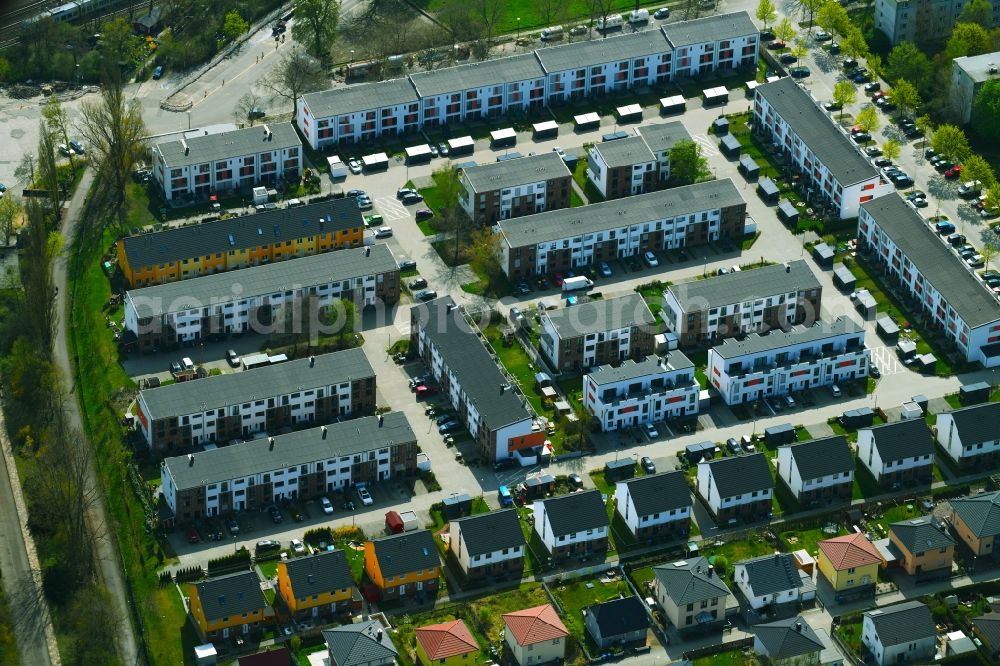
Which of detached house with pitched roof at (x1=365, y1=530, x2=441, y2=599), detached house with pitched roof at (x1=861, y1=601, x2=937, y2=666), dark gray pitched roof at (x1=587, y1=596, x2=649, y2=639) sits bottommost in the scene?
detached house with pitched roof at (x1=861, y1=601, x2=937, y2=666)

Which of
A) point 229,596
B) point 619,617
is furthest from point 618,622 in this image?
point 229,596

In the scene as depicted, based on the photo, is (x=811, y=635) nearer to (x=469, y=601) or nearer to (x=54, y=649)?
(x=469, y=601)

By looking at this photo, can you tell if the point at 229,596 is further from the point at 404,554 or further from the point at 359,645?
the point at 404,554

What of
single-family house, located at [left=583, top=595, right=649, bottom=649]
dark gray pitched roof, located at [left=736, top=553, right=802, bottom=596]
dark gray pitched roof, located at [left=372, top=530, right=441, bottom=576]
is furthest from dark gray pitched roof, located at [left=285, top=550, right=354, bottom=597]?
dark gray pitched roof, located at [left=736, top=553, right=802, bottom=596]

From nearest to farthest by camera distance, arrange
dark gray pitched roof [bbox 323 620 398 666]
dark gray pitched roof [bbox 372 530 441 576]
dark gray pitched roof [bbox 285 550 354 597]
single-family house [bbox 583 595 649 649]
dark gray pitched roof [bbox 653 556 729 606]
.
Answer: dark gray pitched roof [bbox 323 620 398 666], single-family house [bbox 583 595 649 649], dark gray pitched roof [bbox 653 556 729 606], dark gray pitched roof [bbox 285 550 354 597], dark gray pitched roof [bbox 372 530 441 576]

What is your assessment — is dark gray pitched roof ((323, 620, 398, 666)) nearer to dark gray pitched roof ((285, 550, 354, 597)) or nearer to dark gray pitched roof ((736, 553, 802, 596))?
dark gray pitched roof ((285, 550, 354, 597))

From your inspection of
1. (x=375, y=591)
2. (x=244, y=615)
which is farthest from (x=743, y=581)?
(x=244, y=615)

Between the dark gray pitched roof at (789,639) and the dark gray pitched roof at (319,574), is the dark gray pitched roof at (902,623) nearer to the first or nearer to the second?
the dark gray pitched roof at (789,639)
